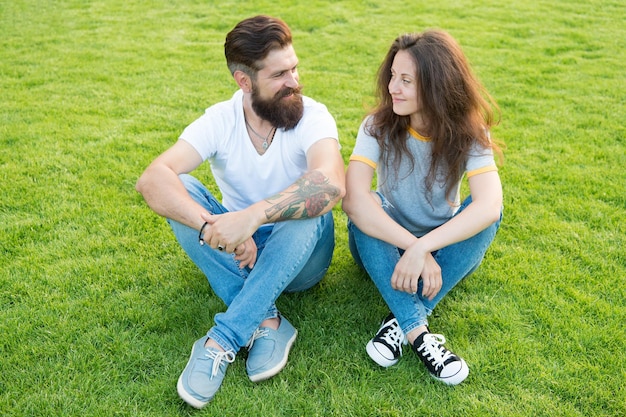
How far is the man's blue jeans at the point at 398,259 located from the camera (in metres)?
3.19

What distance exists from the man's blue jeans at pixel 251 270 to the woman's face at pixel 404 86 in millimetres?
725

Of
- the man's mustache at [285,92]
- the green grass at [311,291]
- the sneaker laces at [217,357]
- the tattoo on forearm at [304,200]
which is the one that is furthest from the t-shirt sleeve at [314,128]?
the sneaker laces at [217,357]

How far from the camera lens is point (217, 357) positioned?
300 cm

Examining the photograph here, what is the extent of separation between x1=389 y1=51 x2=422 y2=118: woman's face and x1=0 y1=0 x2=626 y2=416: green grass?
119cm

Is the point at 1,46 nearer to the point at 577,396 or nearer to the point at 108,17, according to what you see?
the point at 108,17

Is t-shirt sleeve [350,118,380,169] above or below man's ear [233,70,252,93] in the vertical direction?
below

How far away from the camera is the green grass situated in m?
3.01

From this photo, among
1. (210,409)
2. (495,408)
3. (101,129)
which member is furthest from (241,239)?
(101,129)

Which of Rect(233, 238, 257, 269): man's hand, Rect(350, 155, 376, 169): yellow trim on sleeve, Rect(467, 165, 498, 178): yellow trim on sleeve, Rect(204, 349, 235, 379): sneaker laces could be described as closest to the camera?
Rect(204, 349, 235, 379): sneaker laces

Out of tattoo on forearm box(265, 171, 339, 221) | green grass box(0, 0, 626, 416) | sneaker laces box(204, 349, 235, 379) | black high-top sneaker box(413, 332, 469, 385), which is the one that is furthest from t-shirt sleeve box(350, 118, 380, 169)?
sneaker laces box(204, 349, 235, 379)

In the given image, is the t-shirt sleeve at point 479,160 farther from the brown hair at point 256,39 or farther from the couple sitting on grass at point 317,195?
the brown hair at point 256,39

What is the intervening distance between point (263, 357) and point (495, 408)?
1.16 m

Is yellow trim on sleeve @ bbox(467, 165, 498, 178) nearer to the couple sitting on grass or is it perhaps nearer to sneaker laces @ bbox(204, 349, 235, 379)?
the couple sitting on grass

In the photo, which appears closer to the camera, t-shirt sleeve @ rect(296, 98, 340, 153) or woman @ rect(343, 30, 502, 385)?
woman @ rect(343, 30, 502, 385)
